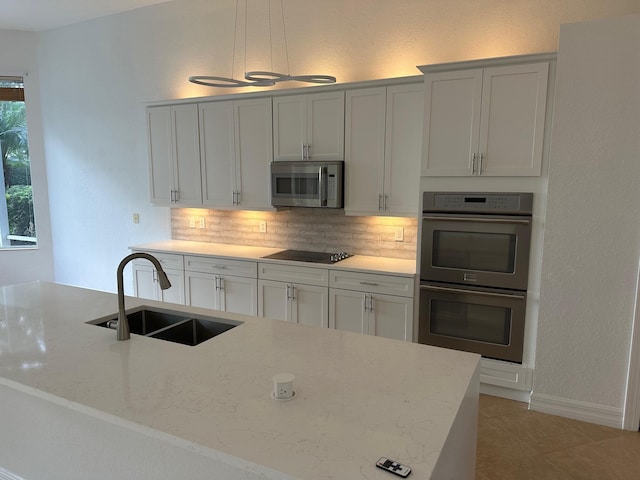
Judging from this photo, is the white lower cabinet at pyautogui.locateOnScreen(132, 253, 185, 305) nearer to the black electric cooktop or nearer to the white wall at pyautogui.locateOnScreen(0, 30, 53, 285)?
the black electric cooktop

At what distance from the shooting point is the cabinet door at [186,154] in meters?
4.32

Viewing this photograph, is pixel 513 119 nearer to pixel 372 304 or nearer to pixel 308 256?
pixel 372 304

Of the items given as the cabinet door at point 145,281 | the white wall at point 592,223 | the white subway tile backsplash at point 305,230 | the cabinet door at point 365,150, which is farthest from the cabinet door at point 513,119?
the cabinet door at point 145,281

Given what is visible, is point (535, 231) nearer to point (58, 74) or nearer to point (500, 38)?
point (500, 38)

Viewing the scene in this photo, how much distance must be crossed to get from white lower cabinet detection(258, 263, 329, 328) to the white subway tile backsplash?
22.1 inches

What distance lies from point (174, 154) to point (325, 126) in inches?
66.5

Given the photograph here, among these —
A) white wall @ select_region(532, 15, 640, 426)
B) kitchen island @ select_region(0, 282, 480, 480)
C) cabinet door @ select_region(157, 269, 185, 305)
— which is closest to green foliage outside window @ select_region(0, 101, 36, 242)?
cabinet door @ select_region(157, 269, 185, 305)

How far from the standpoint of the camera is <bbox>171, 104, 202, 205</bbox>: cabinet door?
14.2 feet

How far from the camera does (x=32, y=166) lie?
18.9 ft

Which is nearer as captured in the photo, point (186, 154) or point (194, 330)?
point (194, 330)

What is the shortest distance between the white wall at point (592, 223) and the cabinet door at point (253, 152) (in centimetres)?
229

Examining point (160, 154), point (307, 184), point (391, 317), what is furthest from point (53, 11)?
point (391, 317)

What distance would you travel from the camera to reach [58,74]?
5.52m

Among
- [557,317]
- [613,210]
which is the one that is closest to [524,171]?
[613,210]
